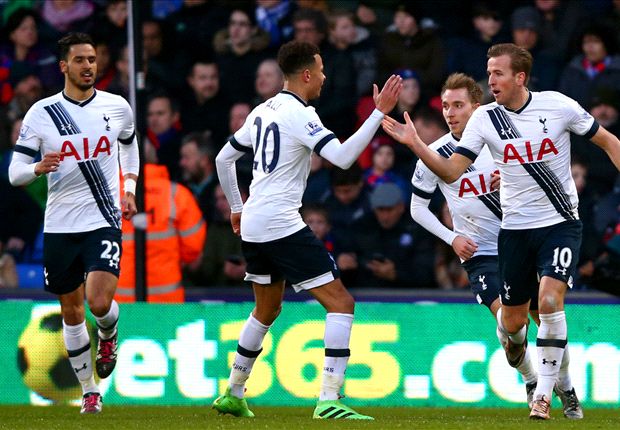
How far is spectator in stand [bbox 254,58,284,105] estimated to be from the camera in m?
13.0

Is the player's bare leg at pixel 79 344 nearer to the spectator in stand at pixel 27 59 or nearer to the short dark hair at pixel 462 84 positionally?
the short dark hair at pixel 462 84

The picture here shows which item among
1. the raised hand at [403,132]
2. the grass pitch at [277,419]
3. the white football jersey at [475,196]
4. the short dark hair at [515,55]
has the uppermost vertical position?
the short dark hair at [515,55]

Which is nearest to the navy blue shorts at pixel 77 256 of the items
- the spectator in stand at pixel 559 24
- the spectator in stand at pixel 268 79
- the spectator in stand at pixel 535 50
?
the spectator in stand at pixel 268 79

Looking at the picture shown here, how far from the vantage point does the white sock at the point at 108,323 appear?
30.3 ft

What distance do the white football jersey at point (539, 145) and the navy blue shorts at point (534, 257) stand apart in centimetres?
8

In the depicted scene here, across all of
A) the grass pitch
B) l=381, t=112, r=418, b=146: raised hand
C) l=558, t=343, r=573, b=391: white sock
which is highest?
l=381, t=112, r=418, b=146: raised hand

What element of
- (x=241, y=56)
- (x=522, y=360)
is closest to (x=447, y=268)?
(x=241, y=56)

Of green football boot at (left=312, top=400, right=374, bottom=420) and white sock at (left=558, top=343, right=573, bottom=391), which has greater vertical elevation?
white sock at (left=558, top=343, right=573, bottom=391)

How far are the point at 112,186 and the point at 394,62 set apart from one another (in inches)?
170

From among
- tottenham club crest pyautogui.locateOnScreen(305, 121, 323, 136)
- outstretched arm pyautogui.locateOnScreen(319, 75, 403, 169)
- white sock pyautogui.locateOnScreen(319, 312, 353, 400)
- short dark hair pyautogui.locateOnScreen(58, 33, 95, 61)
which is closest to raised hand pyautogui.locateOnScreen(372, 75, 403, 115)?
outstretched arm pyautogui.locateOnScreen(319, 75, 403, 169)

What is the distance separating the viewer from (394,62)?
12953mm

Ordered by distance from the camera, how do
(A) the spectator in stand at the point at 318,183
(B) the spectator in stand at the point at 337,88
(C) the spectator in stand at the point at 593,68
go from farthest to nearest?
(B) the spectator in stand at the point at 337,88
(A) the spectator in stand at the point at 318,183
(C) the spectator in stand at the point at 593,68

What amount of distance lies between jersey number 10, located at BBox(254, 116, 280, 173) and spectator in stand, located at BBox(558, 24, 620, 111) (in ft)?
16.2

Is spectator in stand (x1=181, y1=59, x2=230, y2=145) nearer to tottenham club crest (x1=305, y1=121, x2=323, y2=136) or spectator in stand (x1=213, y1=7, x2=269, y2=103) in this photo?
spectator in stand (x1=213, y1=7, x2=269, y2=103)
